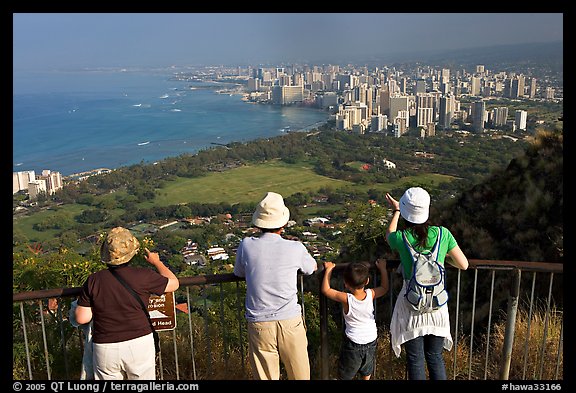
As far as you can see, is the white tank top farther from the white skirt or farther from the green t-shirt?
the green t-shirt

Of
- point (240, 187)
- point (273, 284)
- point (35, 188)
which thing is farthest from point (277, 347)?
point (35, 188)

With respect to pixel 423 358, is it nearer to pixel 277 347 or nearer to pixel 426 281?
pixel 426 281

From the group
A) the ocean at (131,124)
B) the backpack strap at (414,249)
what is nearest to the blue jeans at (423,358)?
the backpack strap at (414,249)

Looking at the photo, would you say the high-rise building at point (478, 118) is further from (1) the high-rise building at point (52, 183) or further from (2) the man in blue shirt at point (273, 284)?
(2) the man in blue shirt at point (273, 284)

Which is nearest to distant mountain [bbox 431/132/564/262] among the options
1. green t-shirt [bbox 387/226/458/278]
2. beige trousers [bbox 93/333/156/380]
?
green t-shirt [bbox 387/226/458/278]

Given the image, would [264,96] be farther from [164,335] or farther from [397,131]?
[164,335]
